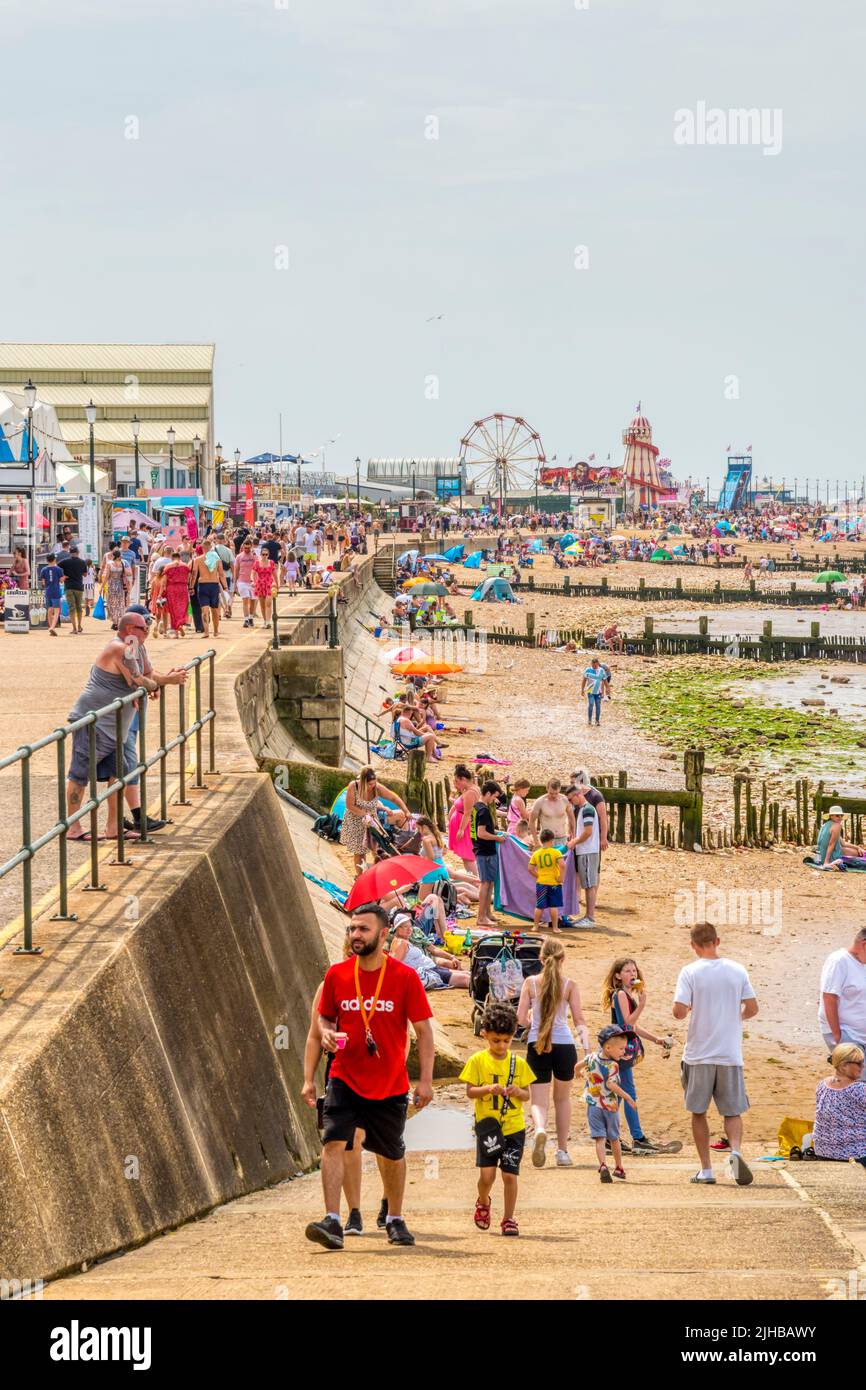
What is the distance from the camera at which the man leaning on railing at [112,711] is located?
858 cm

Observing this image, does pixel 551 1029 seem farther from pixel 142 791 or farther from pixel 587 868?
pixel 587 868

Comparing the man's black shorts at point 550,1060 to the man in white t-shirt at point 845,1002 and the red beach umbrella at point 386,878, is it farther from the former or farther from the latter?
the red beach umbrella at point 386,878

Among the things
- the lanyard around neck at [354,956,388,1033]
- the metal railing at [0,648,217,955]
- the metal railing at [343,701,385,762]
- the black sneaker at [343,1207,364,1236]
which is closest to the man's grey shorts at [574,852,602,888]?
the metal railing at [0,648,217,955]

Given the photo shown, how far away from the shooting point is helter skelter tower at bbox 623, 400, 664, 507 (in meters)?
176

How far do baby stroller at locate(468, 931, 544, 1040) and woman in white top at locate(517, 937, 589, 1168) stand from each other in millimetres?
2967

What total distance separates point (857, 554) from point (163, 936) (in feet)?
376

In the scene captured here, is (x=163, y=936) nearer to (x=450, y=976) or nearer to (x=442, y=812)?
(x=450, y=976)

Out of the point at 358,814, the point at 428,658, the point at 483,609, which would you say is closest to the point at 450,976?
the point at 358,814

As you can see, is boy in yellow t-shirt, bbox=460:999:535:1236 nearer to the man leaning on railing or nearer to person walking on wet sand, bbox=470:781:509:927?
the man leaning on railing

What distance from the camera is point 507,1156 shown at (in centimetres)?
663

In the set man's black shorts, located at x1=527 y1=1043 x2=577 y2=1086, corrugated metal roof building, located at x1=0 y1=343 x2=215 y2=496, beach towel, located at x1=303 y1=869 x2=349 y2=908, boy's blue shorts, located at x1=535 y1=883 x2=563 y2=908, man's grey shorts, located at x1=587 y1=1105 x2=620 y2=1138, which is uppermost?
corrugated metal roof building, located at x1=0 y1=343 x2=215 y2=496

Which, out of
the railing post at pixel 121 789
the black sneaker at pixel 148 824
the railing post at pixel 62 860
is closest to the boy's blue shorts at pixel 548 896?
the black sneaker at pixel 148 824

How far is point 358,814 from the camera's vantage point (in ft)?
47.1

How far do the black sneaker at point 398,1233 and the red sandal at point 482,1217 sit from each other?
0.55 meters
